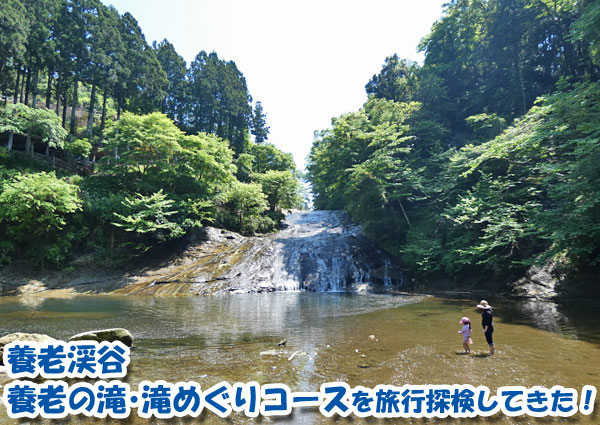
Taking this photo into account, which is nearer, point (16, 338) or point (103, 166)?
point (16, 338)

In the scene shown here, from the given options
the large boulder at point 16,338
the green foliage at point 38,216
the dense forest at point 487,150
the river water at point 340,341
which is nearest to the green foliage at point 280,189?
the dense forest at point 487,150

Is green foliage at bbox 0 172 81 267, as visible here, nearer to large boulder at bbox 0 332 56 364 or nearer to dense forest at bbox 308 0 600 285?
large boulder at bbox 0 332 56 364

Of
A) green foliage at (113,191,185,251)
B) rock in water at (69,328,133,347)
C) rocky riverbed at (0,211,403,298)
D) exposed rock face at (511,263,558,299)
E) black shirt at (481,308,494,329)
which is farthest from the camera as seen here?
green foliage at (113,191,185,251)

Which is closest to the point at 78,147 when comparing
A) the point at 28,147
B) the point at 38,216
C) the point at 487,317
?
the point at 28,147

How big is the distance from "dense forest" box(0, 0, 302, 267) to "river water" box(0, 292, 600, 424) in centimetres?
832

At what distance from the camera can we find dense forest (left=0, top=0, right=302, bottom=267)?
2284cm

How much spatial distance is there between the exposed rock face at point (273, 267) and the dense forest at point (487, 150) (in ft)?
8.28

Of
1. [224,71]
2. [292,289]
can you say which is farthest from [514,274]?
[224,71]

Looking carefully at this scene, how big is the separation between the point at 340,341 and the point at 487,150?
1564 centimetres

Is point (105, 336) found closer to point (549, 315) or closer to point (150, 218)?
point (549, 315)

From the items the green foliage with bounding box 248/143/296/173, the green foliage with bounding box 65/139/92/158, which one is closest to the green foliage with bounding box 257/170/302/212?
the green foliage with bounding box 248/143/296/173

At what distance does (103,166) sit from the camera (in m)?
27.0

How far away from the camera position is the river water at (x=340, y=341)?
6.00m

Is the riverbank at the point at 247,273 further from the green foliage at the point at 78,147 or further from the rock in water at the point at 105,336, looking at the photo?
the green foliage at the point at 78,147
